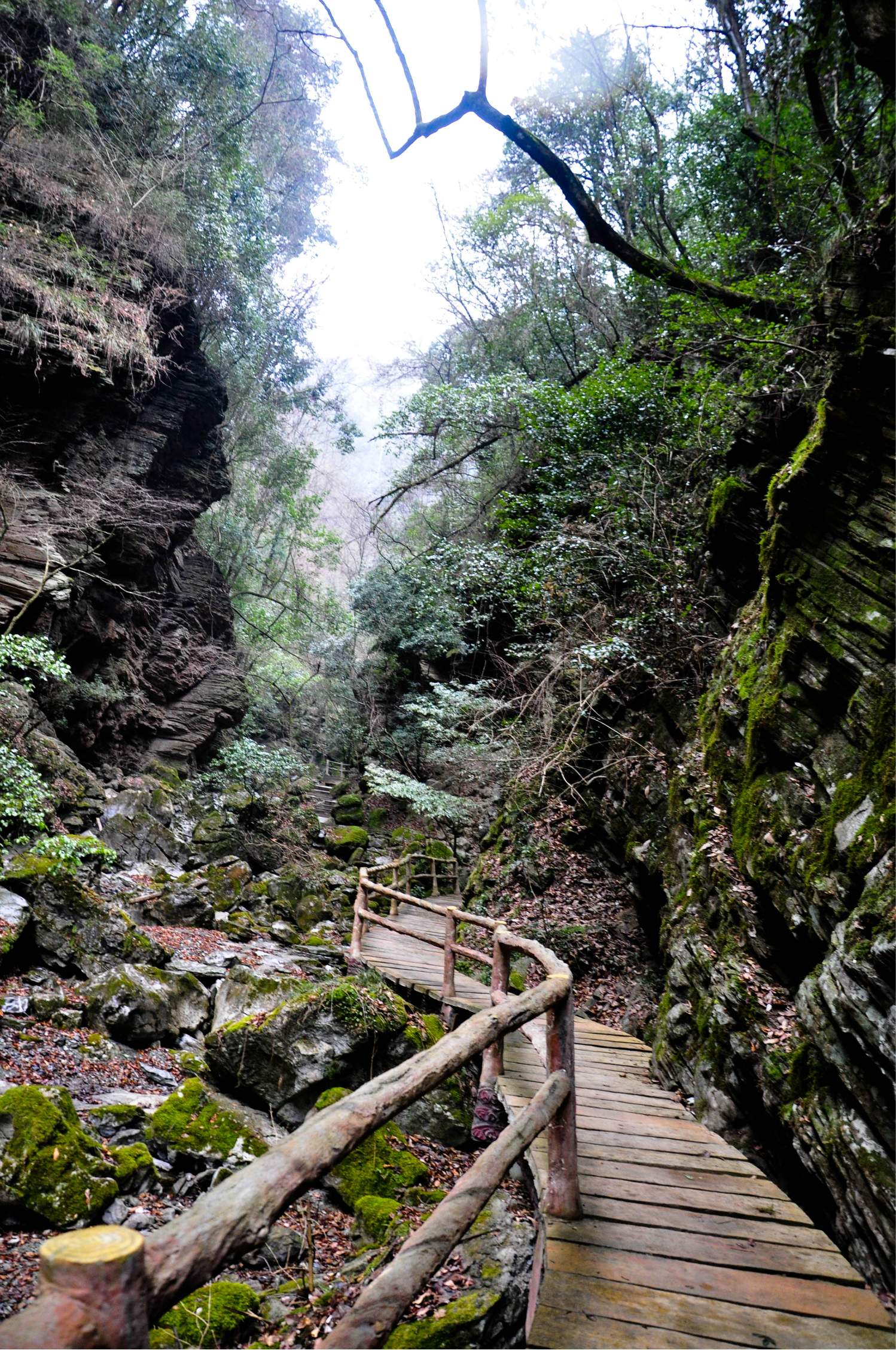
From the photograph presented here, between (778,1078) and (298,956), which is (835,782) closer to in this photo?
(778,1078)

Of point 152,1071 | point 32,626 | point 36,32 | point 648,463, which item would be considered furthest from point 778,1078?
point 36,32

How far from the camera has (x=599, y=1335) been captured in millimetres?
2037

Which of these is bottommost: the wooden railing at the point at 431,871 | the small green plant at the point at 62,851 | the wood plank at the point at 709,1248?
the wooden railing at the point at 431,871

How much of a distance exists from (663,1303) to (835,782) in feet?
9.37

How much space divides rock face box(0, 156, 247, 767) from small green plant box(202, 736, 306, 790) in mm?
805

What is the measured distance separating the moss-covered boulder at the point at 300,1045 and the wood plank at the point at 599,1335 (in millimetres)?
3892

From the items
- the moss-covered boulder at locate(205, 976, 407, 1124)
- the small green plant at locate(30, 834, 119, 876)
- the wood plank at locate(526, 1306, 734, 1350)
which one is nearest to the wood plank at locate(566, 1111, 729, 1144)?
the wood plank at locate(526, 1306, 734, 1350)

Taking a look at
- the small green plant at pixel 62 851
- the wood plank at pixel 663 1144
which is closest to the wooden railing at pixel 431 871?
the small green plant at pixel 62 851

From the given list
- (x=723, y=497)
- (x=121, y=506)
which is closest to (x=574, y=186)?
(x=723, y=497)

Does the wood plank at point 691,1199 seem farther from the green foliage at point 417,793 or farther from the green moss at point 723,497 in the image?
the green foliage at point 417,793

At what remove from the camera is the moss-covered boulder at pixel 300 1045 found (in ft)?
17.7

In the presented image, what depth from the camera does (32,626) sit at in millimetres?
11195

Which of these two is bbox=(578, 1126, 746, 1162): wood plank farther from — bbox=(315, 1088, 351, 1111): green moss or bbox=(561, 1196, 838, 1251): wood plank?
bbox=(315, 1088, 351, 1111): green moss

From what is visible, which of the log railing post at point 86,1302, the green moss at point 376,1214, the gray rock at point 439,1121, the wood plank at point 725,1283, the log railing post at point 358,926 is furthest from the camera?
the log railing post at point 358,926
